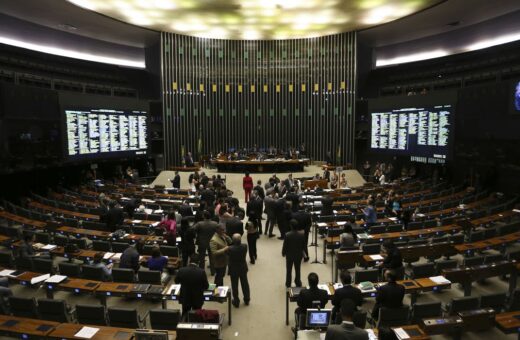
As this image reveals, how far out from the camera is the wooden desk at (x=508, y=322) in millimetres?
4977

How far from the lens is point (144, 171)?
73.0 feet

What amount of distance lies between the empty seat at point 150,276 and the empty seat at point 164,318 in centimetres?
135

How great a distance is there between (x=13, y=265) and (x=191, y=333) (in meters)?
4.88

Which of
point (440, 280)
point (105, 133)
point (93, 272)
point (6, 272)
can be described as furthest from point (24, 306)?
point (105, 133)

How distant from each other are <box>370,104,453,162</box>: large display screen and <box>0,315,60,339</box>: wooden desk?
52.6ft

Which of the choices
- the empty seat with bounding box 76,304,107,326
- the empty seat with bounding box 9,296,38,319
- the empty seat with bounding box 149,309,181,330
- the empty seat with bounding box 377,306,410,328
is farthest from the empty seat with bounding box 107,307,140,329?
the empty seat with bounding box 377,306,410,328

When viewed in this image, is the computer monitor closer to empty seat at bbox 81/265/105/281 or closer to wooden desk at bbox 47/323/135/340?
wooden desk at bbox 47/323/135/340

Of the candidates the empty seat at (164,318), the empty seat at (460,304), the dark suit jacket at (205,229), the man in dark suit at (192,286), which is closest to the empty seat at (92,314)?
the empty seat at (164,318)

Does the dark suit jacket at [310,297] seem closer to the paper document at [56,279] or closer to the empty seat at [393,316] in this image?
the empty seat at [393,316]

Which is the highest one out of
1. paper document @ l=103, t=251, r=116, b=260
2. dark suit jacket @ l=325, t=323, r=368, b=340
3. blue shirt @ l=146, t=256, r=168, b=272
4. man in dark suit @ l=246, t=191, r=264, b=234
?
man in dark suit @ l=246, t=191, r=264, b=234

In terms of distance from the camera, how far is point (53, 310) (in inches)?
213

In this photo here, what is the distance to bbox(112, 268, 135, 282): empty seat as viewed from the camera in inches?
255

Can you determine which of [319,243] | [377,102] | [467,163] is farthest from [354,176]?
[319,243]

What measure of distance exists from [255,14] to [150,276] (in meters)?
16.1
